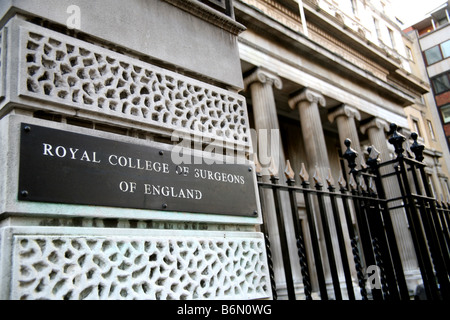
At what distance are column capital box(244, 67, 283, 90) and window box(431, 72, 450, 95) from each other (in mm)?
27600

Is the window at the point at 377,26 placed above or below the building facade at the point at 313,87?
above

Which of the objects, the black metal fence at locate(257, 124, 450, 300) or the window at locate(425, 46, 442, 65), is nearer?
the black metal fence at locate(257, 124, 450, 300)

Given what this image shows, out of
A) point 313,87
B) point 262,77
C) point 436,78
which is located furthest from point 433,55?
point 262,77

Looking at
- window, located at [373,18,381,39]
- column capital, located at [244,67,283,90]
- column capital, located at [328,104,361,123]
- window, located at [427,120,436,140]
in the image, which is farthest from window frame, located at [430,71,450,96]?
column capital, located at [244,67,283,90]

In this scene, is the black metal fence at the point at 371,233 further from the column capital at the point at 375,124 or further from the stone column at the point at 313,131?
the column capital at the point at 375,124

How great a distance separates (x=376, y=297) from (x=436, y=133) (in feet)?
116

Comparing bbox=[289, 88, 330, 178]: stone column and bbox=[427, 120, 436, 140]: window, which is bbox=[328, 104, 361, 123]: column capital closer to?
bbox=[289, 88, 330, 178]: stone column

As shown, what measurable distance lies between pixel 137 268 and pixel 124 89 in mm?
1147

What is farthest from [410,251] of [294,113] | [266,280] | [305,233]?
[266,280]

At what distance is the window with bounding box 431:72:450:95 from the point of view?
36.9 m

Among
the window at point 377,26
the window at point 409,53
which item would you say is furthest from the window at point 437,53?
the window at point 377,26

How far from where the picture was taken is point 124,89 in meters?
2.79

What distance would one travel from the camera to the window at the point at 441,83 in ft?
121
